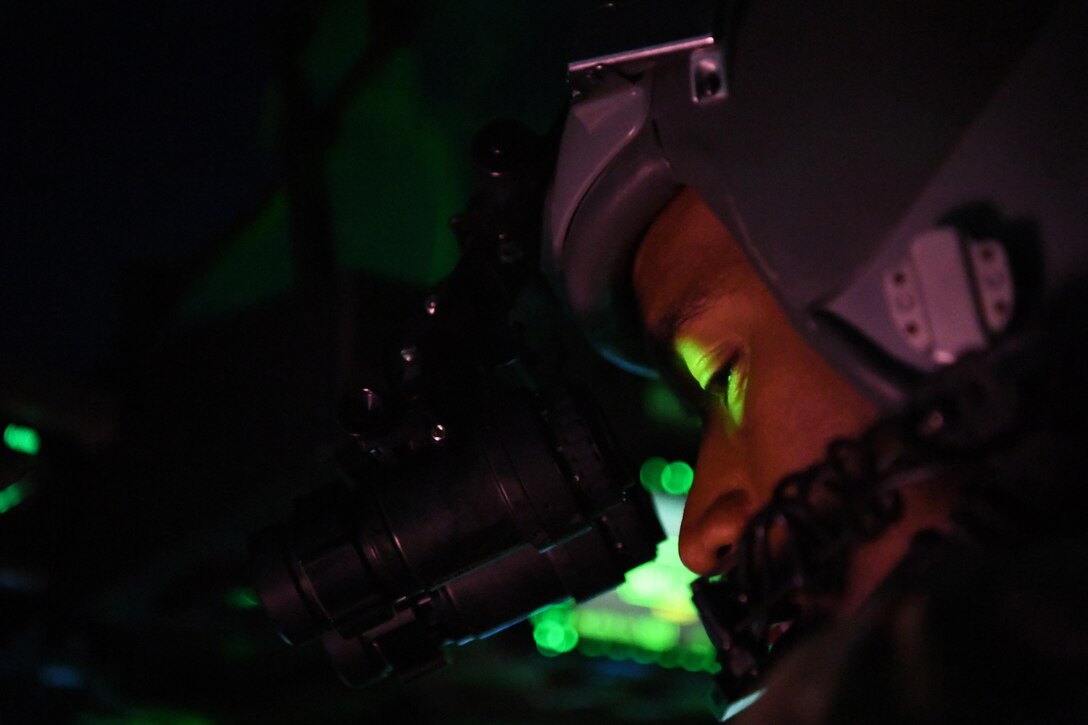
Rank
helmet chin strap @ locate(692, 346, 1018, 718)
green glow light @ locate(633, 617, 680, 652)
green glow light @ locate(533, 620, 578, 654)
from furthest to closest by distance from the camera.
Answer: green glow light @ locate(633, 617, 680, 652) → green glow light @ locate(533, 620, 578, 654) → helmet chin strap @ locate(692, 346, 1018, 718)

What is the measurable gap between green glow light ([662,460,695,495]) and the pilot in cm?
131

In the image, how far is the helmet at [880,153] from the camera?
74 cm

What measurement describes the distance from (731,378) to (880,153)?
0.28 m

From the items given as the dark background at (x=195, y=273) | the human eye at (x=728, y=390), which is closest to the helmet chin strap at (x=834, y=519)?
the human eye at (x=728, y=390)

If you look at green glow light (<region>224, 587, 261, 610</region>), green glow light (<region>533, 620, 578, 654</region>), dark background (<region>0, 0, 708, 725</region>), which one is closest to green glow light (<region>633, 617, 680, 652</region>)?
green glow light (<region>533, 620, 578, 654</region>)

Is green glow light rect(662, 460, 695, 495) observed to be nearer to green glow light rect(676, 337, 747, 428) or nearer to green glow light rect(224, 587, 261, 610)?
green glow light rect(224, 587, 261, 610)

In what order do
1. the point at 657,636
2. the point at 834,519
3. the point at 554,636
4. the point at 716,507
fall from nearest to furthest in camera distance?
the point at 834,519, the point at 716,507, the point at 554,636, the point at 657,636

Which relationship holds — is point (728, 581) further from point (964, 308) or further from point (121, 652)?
point (121, 652)

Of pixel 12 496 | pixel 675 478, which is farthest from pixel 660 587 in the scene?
pixel 12 496

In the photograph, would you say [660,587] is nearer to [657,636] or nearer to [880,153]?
[657,636]

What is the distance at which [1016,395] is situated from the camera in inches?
26.5

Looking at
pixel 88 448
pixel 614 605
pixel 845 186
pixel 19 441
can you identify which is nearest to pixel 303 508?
pixel 845 186

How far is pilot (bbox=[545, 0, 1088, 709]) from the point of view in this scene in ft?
2.30

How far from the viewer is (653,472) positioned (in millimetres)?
2408
